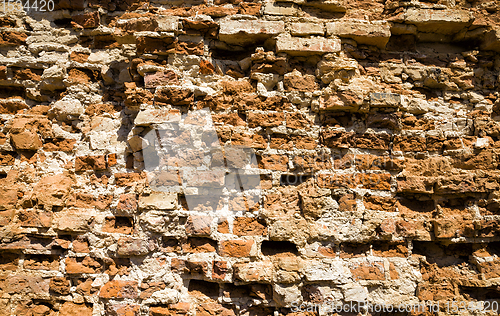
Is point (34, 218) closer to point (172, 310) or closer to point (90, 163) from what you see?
point (90, 163)

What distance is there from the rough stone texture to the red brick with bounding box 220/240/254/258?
0.01 meters

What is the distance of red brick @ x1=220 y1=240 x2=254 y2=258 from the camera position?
4.77 ft

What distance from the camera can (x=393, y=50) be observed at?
5.57 ft

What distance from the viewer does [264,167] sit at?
1.52 meters


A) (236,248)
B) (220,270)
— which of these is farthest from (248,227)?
(220,270)

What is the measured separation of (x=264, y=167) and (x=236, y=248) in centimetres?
45

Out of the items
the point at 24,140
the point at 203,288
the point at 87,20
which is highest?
the point at 87,20

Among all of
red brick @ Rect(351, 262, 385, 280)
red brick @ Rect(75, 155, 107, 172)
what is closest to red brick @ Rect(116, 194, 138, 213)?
red brick @ Rect(75, 155, 107, 172)

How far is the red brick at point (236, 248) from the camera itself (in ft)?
4.77

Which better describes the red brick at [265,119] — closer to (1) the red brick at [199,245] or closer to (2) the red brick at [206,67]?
(2) the red brick at [206,67]

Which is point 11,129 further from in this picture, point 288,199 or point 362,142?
point 362,142

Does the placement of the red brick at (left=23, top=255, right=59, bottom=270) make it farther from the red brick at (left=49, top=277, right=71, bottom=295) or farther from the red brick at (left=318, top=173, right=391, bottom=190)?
the red brick at (left=318, top=173, right=391, bottom=190)

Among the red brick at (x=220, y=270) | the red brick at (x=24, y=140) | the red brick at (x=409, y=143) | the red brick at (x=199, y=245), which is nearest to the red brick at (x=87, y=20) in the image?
the red brick at (x=24, y=140)

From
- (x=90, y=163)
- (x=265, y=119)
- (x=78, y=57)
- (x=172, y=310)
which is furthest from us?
(x=78, y=57)
